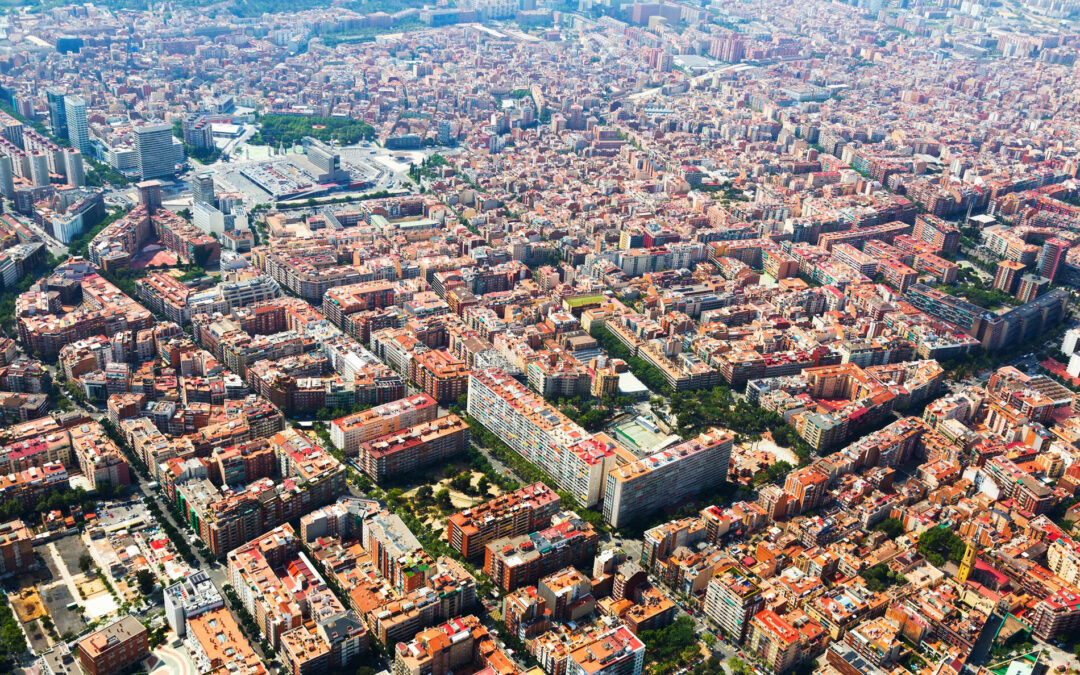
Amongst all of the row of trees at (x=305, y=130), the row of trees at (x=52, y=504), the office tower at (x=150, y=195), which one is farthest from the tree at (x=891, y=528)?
the row of trees at (x=305, y=130)

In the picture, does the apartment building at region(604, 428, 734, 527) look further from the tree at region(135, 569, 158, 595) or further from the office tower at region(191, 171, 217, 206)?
the office tower at region(191, 171, 217, 206)

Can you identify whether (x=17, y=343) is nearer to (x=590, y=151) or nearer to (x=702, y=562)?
(x=702, y=562)

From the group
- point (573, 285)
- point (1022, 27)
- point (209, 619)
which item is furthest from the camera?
point (1022, 27)

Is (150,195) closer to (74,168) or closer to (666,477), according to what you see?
(74,168)

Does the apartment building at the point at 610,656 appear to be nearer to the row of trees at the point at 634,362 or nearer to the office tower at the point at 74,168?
the row of trees at the point at 634,362

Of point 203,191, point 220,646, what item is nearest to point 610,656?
point 220,646

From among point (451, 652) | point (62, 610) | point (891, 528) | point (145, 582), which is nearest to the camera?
point (451, 652)

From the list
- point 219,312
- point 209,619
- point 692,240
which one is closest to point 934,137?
point 692,240
